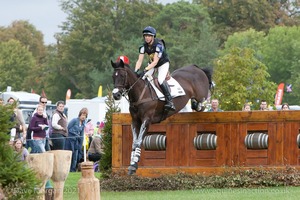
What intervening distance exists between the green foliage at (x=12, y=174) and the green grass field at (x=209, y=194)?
19.1 feet

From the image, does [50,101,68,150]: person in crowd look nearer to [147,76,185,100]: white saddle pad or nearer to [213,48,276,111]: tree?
[147,76,185,100]: white saddle pad

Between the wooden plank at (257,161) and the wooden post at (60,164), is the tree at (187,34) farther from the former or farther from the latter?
the wooden post at (60,164)

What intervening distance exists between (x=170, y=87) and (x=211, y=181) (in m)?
2.35

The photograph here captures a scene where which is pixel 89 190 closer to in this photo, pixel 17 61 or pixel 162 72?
pixel 162 72

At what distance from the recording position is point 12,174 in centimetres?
1024

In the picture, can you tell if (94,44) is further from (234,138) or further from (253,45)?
(234,138)

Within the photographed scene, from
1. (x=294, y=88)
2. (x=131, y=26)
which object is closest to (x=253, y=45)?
(x=294, y=88)

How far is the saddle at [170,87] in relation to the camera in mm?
19859

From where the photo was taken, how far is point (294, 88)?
8325cm

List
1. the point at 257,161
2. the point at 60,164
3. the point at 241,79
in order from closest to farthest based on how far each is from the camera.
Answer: the point at 60,164
the point at 257,161
the point at 241,79

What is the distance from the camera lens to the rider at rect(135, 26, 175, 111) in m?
19.6

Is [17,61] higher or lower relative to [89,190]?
higher

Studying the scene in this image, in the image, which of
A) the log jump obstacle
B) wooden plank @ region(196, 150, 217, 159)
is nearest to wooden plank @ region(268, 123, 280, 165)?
the log jump obstacle

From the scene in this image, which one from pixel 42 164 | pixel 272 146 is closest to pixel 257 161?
pixel 272 146
